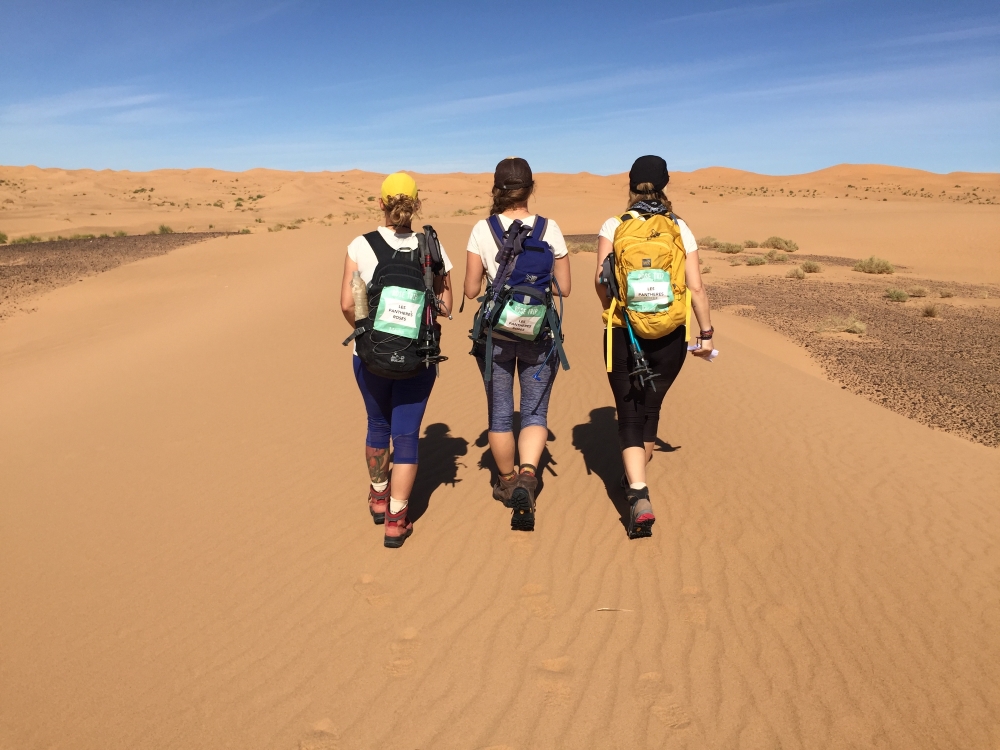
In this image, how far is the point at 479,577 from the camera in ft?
11.4

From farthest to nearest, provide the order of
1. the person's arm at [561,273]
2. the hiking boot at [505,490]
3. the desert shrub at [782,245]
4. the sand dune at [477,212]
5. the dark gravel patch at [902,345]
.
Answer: the sand dune at [477,212] < the desert shrub at [782,245] < the dark gravel patch at [902,345] < the hiking boot at [505,490] < the person's arm at [561,273]

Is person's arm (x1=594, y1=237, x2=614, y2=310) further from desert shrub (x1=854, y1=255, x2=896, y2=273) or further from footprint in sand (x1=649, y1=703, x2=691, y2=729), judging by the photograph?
desert shrub (x1=854, y1=255, x2=896, y2=273)

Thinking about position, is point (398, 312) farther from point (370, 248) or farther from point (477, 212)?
point (477, 212)

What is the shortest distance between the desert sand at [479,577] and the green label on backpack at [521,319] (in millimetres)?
1284

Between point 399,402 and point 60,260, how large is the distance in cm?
1792

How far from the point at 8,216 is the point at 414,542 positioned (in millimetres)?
37636

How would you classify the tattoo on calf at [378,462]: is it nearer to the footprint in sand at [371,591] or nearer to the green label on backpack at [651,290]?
the footprint in sand at [371,591]

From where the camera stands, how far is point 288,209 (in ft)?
136

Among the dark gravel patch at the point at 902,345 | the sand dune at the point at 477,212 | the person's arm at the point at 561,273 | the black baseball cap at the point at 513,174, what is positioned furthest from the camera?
the sand dune at the point at 477,212

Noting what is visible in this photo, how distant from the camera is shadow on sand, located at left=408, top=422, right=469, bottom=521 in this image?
4.41 m

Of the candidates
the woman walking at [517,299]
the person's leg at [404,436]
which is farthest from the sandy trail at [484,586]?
the woman walking at [517,299]

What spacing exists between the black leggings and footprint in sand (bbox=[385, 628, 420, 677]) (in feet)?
5.25

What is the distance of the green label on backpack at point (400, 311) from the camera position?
3176mm

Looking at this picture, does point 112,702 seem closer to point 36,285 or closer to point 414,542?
point 414,542
